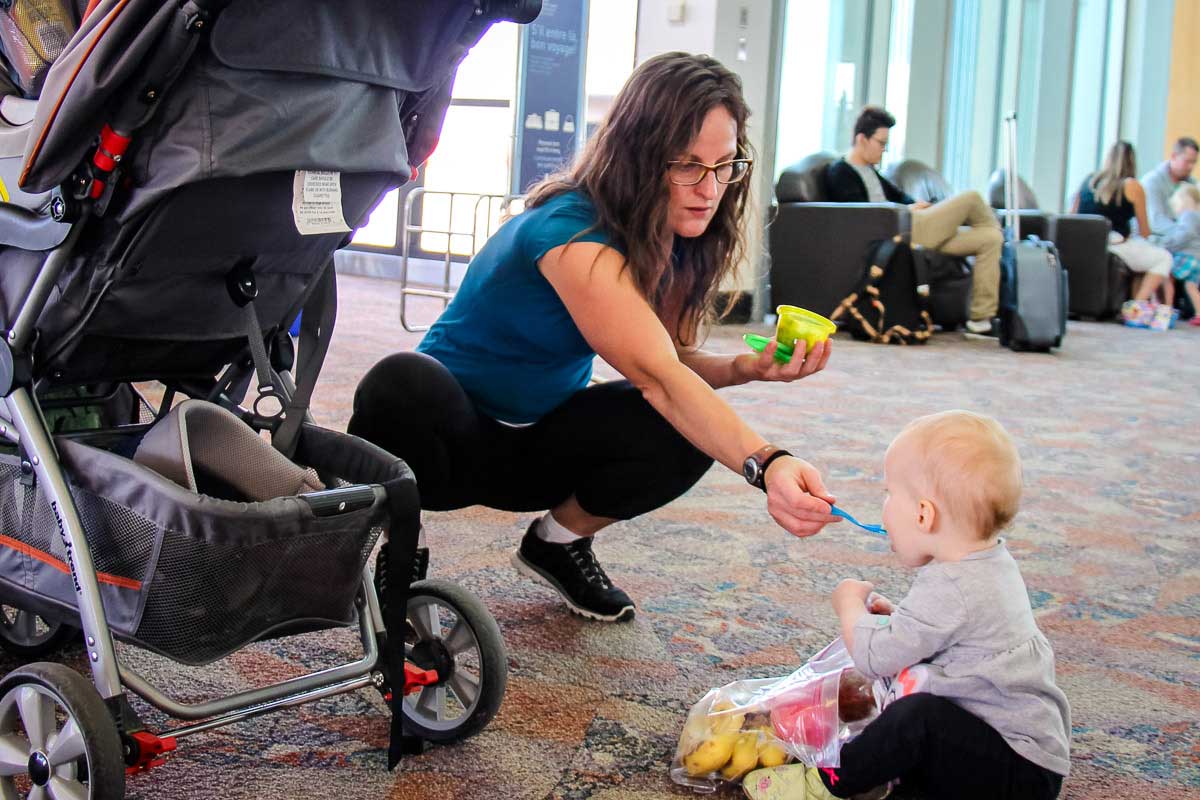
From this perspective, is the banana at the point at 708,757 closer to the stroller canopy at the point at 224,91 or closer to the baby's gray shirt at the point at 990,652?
the baby's gray shirt at the point at 990,652

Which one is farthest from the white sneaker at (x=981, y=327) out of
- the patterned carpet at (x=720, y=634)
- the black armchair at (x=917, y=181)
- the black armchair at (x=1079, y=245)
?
the patterned carpet at (x=720, y=634)

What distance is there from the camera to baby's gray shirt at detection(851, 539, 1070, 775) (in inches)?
48.4

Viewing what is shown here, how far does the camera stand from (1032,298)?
19.8 feet

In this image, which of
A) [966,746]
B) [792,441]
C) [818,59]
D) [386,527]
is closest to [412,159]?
[386,527]

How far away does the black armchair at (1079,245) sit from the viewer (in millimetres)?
7629

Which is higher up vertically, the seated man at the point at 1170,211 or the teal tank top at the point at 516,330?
the seated man at the point at 1170,211

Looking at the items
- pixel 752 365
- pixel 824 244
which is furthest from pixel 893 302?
pixel 752 365

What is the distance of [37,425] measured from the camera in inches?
49.1

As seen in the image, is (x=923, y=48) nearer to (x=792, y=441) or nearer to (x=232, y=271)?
(x=792, y=441)

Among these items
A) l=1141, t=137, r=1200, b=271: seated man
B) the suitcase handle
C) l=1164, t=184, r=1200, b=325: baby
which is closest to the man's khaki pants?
the suitcase handle

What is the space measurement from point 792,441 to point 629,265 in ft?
6.38

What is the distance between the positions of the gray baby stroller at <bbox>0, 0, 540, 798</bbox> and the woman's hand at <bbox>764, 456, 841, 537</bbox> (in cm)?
38

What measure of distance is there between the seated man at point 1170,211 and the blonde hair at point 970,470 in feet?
25.6

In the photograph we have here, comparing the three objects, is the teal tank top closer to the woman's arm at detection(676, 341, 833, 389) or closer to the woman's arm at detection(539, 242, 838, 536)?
the woman's arm at detection(539, 242, 838, 536)
